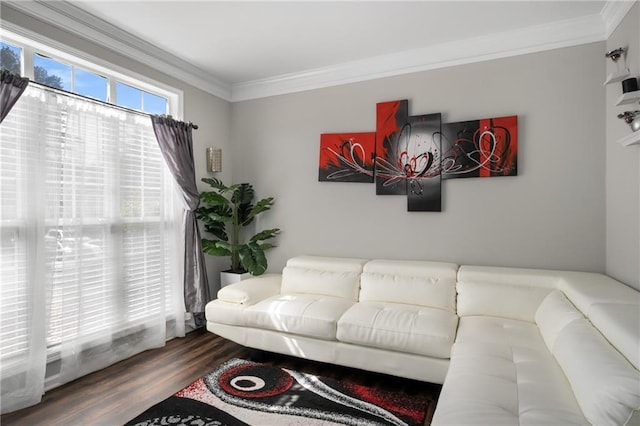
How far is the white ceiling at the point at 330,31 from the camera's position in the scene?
8.19 feet

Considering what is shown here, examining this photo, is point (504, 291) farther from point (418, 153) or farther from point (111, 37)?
point (111, 37)

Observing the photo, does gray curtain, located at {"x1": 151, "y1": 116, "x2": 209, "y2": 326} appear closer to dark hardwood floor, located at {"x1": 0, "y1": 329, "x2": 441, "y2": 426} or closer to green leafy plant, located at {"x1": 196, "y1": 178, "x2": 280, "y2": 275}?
green leafy plant, located at {"x1": 196, "y1": 178, "x2": 280, "y2": 275}

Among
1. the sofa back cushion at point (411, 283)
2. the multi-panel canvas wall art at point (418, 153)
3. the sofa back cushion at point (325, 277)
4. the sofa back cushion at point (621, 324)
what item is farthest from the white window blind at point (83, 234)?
→ the sofa back cushion at point (621, 324)

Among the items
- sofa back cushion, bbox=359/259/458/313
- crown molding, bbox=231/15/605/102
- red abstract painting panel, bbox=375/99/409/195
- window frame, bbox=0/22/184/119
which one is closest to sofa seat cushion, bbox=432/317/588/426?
sofa back cushion, bbox=359/259/458/313

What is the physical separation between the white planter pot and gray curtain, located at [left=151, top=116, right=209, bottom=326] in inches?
8.9

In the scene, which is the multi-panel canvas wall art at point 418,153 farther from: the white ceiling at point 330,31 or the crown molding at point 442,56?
the white ceiling at point 330,31

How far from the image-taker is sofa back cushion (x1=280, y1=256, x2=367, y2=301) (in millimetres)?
3137

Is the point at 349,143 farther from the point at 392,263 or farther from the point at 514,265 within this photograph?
the point at 514,265

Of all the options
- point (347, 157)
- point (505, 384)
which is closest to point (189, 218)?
point (347, 157)

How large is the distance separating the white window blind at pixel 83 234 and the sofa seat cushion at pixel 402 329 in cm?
187

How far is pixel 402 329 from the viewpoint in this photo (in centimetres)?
238

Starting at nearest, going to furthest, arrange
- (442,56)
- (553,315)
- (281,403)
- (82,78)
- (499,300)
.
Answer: (553,315)
(281,403)
(499,300)
(82,78)
(442,56)

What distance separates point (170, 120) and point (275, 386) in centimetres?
255

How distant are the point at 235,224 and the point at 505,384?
10.0 feet
